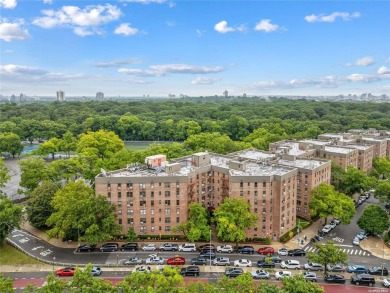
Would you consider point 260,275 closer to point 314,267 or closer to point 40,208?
point 314,267

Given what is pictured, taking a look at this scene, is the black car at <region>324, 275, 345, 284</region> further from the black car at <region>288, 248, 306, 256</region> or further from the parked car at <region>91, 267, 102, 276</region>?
the parked car at <region>91, 267, 102, 276</region>

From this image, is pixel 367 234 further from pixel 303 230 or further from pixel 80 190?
pixel 80 190

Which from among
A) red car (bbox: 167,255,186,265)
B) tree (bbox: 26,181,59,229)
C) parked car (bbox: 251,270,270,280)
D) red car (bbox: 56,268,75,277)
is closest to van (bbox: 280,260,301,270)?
parked car (bbox: 251,270,270,280)

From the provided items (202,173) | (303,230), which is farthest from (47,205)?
(303,230)

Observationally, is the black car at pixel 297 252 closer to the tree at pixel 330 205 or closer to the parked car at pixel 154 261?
the tree at pixel 330 205

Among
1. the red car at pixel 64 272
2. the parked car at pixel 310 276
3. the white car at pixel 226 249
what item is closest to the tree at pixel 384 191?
the parked car at pixel 310 276
